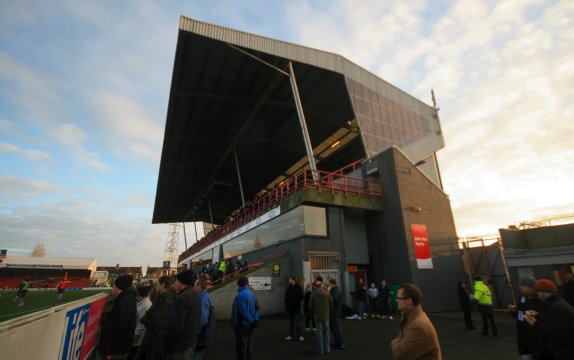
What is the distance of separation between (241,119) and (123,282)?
2232 centimetres

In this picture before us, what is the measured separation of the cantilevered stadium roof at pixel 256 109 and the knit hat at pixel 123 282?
1410 cm

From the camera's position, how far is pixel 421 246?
16.3 metres

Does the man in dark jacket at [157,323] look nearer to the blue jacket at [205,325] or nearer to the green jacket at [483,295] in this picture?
the blue jacket at [205,325]

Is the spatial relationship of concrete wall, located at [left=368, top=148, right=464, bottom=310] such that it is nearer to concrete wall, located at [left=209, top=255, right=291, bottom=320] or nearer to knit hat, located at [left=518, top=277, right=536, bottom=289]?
concrete wall, located at [left=209, top=255, right=291, bottom=320]

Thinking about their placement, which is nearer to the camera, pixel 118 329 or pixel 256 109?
pixel 118 329

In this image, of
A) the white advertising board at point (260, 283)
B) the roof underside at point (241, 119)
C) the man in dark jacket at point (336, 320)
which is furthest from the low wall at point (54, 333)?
the roof underside at point (241, 119)

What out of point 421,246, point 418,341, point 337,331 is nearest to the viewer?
point 418,341

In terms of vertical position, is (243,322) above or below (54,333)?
below

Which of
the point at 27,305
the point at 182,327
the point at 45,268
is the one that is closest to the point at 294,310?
the point at 182,327

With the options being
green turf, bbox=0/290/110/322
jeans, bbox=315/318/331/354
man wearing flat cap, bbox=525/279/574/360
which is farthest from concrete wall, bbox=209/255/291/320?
man wearing flat cap, bbox=525/279/574/360

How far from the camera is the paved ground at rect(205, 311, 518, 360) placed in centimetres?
731

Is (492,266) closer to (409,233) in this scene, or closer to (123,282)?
(409,233)

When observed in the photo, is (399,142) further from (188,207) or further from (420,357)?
(188,207)

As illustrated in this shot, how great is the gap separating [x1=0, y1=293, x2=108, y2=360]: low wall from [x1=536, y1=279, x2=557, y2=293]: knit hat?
225 inches
